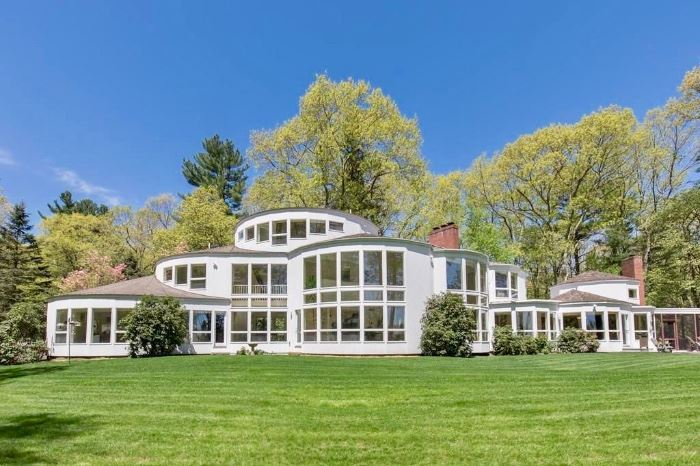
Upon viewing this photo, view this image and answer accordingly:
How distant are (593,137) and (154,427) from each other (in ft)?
127

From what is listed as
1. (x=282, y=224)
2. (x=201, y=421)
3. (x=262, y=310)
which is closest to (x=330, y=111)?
(x=282, y=224)

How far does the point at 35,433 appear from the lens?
7855 mm

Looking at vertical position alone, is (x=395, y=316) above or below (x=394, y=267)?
below

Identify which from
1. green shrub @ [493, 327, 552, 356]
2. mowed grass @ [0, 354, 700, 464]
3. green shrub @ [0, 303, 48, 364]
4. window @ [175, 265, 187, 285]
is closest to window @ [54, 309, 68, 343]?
green shrub @ [0, 303, 48, 364]

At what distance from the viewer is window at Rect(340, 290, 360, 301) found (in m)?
24.0

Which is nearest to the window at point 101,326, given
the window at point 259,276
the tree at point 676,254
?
the window at point 259,276

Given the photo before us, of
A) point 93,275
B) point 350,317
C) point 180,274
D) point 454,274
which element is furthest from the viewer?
point 93,275

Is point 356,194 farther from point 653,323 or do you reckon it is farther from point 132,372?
point 132,372

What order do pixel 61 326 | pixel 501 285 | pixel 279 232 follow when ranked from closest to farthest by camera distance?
pixel 61 326
pixel 279 232
pixel 501 285

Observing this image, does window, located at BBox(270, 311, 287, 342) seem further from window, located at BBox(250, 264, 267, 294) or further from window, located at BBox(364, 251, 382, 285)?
window, located at BBox(364, 251, 382, 285)

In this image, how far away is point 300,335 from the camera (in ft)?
86.9

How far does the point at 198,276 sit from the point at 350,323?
31.1 ft

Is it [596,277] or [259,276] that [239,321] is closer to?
[259,276]

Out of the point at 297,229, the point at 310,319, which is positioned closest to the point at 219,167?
the point at 297,229
